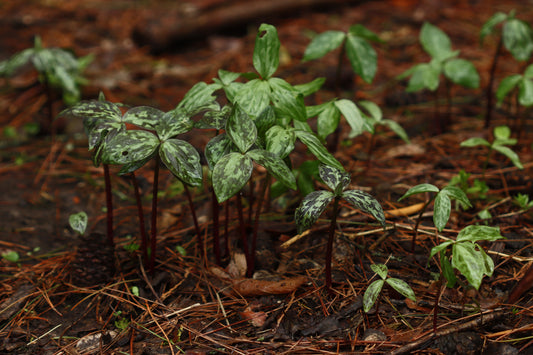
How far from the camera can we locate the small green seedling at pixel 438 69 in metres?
2.74

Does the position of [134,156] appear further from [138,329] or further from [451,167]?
[451,167]

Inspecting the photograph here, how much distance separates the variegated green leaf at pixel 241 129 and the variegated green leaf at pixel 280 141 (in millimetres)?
93

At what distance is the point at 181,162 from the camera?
5.35 ft

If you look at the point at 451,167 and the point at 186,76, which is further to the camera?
the point at 186,76

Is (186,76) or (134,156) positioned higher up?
(134,156)

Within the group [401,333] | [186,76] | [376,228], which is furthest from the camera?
[186,76]

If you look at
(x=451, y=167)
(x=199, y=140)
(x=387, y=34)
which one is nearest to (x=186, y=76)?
(x=199, y=140)

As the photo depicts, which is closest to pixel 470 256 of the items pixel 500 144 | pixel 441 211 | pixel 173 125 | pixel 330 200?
pixel 441 211

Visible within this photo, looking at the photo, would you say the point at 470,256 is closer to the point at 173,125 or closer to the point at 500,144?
the point at 173,125

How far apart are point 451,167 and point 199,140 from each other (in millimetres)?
1691

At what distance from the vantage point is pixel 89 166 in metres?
3.08

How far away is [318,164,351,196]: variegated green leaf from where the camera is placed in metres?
1.69

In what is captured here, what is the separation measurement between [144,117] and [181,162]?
29cm

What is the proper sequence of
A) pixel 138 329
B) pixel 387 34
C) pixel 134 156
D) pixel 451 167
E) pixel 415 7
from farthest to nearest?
pixel 415 7, pixel 387 34, pixel 451 167, pixel 138 329, pixel 134 156
